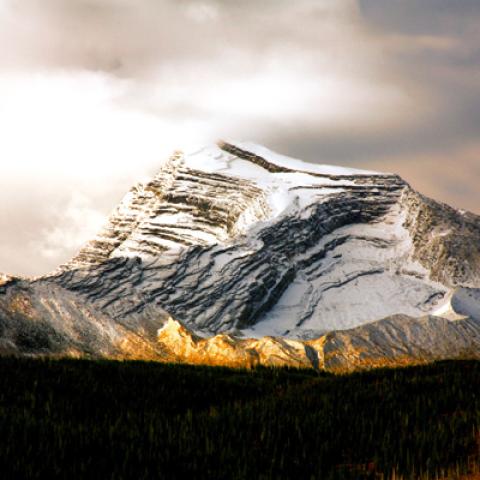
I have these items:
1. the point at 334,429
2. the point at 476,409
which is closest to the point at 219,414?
the point at 334,429

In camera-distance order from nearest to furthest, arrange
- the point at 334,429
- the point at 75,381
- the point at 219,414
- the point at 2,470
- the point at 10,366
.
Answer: the point at 2,470, the point at 334,429, the point at 219,414, the point at 75,381, the point at 10,366

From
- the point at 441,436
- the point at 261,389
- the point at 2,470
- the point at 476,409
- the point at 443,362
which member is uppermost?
the point at 443,362

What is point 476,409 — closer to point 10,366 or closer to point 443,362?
point 443,362

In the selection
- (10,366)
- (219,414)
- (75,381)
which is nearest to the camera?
(219,414)

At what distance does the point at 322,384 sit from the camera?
756 inches

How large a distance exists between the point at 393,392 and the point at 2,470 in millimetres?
8760

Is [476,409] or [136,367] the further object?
[136,367]

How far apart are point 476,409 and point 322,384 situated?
16.0ft

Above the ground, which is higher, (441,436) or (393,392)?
(393,392)

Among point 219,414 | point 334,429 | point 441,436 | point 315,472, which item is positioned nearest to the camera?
point 315,472

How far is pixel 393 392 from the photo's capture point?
56.5ft

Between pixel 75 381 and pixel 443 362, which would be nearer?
pixel 75 381

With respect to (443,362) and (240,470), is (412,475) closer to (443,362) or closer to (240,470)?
(240,470)

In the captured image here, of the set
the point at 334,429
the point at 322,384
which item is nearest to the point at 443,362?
the point at 322,384
